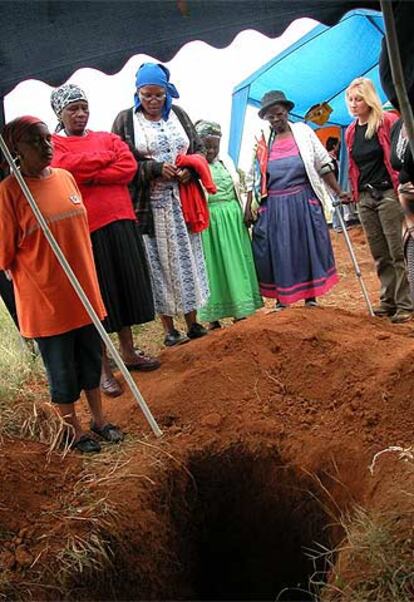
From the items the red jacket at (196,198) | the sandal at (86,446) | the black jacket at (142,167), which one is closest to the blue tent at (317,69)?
the black jacket at (142,167)

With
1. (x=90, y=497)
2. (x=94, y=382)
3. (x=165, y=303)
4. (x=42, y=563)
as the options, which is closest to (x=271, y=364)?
(x=165, y=303)

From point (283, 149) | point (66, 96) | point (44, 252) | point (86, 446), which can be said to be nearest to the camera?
point (44, 252)

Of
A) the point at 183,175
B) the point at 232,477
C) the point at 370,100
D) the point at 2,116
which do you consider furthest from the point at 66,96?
the point at 370,100

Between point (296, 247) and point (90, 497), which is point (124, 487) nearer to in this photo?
point (90, 497)

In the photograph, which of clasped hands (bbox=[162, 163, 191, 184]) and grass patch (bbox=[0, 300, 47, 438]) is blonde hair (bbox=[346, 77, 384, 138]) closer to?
clasped hands (bbox=[162, 163, 191, 184])

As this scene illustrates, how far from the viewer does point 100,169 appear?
367 centimetres

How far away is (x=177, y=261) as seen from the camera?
425cm

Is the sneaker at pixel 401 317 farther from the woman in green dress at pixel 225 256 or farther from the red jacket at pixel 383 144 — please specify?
the woman in green dress at pixel 225 256

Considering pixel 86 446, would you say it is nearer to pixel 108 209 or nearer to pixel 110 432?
pixel 110 432

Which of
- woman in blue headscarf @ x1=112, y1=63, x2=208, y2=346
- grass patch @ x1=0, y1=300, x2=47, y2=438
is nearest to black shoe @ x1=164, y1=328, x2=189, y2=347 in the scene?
woman in blue headscarf @ x1=112, y1=63, x2=208, y2=346

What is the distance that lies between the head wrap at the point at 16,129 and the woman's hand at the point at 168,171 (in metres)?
1.18

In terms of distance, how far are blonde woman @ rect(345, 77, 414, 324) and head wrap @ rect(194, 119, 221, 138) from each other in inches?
41.5

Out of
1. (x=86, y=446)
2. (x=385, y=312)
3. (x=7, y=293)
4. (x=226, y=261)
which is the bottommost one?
(x=385, y=312)

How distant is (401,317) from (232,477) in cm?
221
